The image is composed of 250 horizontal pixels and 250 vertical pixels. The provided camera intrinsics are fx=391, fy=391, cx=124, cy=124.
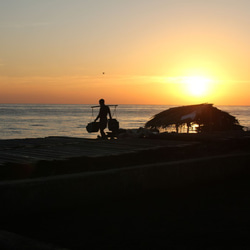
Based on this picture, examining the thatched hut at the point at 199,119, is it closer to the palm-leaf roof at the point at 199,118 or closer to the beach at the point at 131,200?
the palm-leaf roof at the point at 199,118

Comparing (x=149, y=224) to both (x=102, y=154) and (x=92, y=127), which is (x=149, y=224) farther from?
(x=92, y=127)

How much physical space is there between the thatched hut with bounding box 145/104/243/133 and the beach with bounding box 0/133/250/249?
15.9 metres

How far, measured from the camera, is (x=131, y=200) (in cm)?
480

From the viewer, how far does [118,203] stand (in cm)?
464

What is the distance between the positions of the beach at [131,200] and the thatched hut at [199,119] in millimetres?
15929

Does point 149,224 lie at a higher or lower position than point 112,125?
lower

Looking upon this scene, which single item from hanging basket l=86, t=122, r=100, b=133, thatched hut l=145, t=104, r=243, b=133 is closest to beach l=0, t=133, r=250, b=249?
hanging basket l=86, t=122, r=100, b=133

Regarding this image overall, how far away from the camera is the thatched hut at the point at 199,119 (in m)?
21.8

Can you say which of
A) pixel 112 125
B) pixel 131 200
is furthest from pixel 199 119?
pixel 131 200

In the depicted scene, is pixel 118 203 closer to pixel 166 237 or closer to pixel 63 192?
pixel 63 192

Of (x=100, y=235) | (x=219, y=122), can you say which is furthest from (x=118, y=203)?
(x=219, y=122)

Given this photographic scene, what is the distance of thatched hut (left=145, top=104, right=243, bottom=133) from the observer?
21.8 meters

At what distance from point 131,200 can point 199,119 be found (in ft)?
58.7

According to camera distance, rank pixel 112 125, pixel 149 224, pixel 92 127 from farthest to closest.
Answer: pixel 112 125 < pixel 92 127 < pixel 149 224
